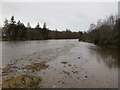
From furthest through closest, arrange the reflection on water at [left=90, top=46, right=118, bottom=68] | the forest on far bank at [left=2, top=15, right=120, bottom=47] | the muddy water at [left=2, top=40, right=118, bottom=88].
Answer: the forest on far bank at [left=2, top=15, right=120, bottom=47] < the reflection on water at [left=90, top=46, right=118, bottom=68] < the muddy water at [left=2, top=40, right=118, bottom=88]

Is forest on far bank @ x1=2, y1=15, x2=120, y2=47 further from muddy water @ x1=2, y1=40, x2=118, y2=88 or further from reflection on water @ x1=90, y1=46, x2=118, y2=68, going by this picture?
muddy water @ x1=2, y1=40, x2=118, y2=88

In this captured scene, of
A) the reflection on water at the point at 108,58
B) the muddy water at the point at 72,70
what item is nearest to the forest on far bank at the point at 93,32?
the reflection on water at the point at 108,58

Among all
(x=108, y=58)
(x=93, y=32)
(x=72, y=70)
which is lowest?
(x=108, y=58)

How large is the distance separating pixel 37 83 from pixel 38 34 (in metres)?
92.8

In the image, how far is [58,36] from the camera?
13800cm

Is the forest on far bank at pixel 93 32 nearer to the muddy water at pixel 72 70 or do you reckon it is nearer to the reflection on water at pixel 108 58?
the reflection on water at pixel 108 58

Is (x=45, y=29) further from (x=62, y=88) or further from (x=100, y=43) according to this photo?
(x=62, y=88)

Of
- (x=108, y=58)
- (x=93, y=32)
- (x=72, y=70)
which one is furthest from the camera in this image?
(x=93, y=32)

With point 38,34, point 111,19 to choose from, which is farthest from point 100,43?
point 38,34

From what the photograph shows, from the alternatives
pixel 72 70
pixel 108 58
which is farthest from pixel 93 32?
pixel 72 70

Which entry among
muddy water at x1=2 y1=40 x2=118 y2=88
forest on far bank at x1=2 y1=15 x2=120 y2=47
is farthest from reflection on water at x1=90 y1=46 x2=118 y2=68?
forest on far bank at x1=2 y1=15 x2=120 y2=47

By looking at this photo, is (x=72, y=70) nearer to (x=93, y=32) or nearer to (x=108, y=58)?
(x=108, y=58)

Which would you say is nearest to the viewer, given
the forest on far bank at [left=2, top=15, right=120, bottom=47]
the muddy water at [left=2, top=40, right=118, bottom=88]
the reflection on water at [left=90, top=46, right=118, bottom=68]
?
the muddy water at [left=2, top=40, right=118, bottom=88]

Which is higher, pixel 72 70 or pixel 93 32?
pixel 93 32
